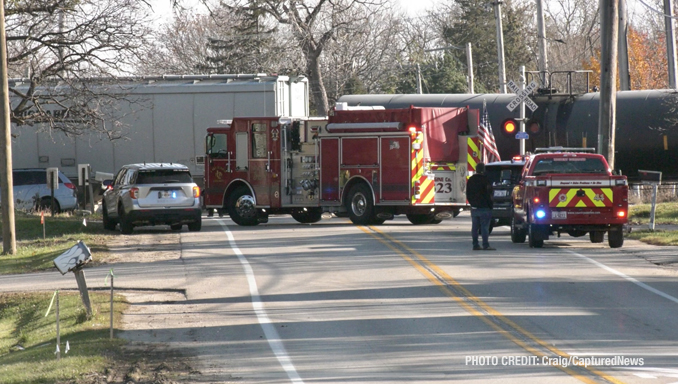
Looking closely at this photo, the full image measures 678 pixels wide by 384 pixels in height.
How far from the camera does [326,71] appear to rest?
57.8 m

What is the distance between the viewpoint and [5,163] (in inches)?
803

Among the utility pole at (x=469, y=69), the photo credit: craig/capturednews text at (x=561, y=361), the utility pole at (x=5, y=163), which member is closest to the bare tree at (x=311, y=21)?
the utility pole at (x=469, y=69)

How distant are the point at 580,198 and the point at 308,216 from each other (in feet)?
32.9

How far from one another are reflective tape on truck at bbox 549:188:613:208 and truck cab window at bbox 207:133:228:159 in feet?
34.4

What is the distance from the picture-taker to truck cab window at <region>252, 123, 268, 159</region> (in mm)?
25016

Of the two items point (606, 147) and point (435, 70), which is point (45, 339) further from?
point (435, 70)

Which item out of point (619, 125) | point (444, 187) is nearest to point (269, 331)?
point (444, 187)

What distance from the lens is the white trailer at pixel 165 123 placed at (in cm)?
3206

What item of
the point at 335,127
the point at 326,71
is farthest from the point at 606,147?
the point at 326,71

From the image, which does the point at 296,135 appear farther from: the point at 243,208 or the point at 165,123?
the point at 165,123

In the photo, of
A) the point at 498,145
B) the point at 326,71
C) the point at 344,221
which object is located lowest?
the point at 344,221

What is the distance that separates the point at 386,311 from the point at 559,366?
3541 millimetres

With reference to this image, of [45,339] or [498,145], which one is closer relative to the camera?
[45,339]

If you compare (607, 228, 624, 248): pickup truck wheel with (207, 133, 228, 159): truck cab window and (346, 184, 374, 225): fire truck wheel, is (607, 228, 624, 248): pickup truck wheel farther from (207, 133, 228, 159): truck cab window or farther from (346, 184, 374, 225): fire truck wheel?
(207, 133, 228, 159): truck cab window
